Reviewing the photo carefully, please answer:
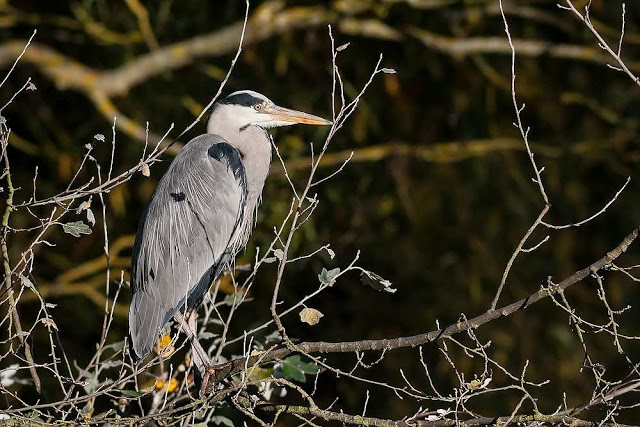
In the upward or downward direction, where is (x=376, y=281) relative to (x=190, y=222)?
upward

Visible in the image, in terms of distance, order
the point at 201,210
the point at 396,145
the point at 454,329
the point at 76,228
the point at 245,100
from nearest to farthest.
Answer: the point at 454,329
the point at 76,228
the point at 201,210
the point at 245,100
the point at 396,145

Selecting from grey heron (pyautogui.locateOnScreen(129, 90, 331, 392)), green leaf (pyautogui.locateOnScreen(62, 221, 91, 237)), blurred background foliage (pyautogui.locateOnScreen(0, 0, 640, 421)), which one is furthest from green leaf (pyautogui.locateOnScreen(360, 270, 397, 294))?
blurred background foliage (pyautogui.locateOnScreen(0, 0, 640, 421))

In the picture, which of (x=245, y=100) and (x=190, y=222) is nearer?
(x=190, y=222)

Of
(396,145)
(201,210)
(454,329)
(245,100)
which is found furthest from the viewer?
(396,145)

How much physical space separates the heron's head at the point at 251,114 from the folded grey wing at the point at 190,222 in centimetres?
11

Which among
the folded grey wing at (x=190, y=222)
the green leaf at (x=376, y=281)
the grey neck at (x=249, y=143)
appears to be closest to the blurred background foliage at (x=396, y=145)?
the grey neck at (x=249, y=143)

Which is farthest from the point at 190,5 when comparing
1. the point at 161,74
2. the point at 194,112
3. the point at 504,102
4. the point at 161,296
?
the point at 161,296

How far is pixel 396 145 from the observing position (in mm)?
4996

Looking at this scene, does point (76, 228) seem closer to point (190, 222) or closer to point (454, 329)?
point (454, 329)

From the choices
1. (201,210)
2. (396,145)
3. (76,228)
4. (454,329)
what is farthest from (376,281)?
(396,145)

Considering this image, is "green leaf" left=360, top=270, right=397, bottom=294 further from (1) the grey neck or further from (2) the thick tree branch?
(1) the grey neck

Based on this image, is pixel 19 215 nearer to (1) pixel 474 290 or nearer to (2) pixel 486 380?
(1) pixel 474 290

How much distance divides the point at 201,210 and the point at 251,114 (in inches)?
13.7

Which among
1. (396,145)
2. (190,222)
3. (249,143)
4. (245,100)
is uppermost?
(245,100)
